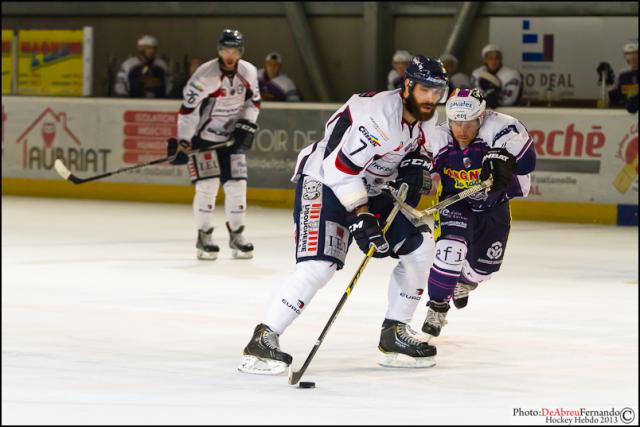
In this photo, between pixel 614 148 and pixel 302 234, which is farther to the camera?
pixel 614 148

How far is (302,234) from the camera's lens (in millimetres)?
5965

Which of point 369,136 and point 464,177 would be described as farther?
point 464,177

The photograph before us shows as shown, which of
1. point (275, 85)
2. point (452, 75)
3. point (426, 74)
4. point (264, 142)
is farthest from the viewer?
point (452, 75)

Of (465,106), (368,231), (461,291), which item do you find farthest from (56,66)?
(368,231)

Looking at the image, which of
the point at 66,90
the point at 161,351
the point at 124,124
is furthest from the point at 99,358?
the point at 66,90

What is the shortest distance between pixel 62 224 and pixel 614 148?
4.91m

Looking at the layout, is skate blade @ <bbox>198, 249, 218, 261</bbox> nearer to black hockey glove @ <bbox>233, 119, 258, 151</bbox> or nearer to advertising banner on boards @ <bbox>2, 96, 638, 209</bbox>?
black hockey glove @ <bbox>233, 119, 258, 151</bbox>

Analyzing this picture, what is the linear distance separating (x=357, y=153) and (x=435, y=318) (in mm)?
1222

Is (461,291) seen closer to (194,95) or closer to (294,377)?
(294,377)

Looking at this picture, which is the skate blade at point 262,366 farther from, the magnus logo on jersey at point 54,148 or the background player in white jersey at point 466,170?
the magnus logo on jersey at point 54,148

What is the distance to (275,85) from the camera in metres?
14.8

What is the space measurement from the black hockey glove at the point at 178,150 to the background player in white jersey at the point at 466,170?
12.0 feet

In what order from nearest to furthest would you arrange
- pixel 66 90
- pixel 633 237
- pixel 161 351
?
pixel 161 351
pixel 633 237
pixel 66 90

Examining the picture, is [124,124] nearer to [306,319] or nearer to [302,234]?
[306,319]
